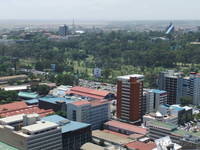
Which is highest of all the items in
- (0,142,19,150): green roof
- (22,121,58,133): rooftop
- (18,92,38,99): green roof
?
(22,121,58,133): rooftop

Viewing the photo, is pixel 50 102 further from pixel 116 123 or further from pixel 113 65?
pixel 113 65

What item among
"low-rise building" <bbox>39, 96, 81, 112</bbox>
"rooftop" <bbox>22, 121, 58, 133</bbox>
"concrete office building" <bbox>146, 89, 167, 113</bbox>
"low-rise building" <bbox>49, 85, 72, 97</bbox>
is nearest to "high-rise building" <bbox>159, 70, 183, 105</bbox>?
"concrete office building" <bbox>146, 89, 167, 113</bbox>

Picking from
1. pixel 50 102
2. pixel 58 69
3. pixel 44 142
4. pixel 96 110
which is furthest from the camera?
pixel 58 69

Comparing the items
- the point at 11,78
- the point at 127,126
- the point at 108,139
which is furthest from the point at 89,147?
the point at 11,78

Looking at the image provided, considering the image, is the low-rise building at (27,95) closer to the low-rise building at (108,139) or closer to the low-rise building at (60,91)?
the low-rise building at (60,91)

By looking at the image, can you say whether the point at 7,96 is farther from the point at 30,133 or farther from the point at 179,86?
the point at 179,86

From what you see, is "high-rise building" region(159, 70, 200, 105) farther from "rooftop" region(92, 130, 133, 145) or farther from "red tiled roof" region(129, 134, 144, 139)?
"rooftop" region(92, 130, 133, 145)

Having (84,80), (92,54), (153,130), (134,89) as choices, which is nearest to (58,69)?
(84,80)

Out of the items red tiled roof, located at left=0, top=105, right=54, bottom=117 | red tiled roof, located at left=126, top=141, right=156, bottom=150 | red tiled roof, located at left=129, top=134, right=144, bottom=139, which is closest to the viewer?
red tiled roof, located at left=126, top=141, right=156, bottom=150
